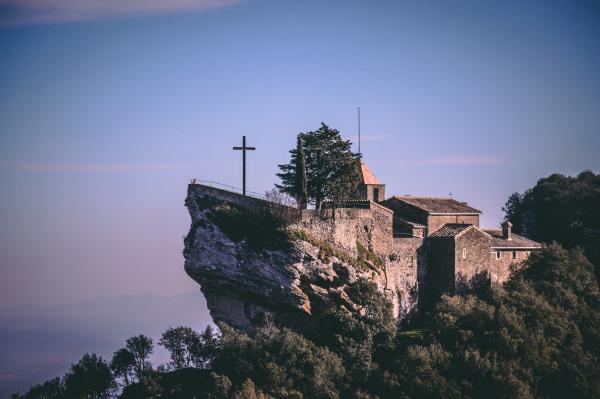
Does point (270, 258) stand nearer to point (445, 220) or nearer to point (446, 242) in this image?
point (446, 242)

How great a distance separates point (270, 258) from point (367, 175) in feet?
53.1

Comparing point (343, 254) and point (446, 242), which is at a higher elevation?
point (446, 242)

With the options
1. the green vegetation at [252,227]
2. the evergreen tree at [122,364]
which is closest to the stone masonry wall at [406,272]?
the green vegetation at [252,227]

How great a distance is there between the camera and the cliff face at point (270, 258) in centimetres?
4862

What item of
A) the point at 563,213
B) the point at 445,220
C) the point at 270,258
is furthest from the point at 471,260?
the point at 563,213

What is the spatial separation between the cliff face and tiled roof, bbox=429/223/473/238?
22.7 feet

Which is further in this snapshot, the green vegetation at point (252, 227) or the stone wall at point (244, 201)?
the stone wall at point (244, 201)

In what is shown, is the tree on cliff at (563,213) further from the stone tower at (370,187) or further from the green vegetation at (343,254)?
the green vegetation at (343,254)

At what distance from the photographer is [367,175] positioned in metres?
61.3

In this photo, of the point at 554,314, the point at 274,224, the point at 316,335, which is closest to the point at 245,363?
the point at 316,335

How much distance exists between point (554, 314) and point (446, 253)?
9.42m

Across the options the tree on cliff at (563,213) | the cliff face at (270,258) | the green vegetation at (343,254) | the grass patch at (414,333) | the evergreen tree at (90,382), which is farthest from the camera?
the tree on cliff at (563,213)

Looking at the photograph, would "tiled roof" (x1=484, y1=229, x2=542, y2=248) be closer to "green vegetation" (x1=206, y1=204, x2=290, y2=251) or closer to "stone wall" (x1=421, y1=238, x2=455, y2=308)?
"stone wall" (x1=421, y1=238, x2=455, y2=308)

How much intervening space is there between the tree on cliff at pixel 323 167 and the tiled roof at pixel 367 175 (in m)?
4.51
